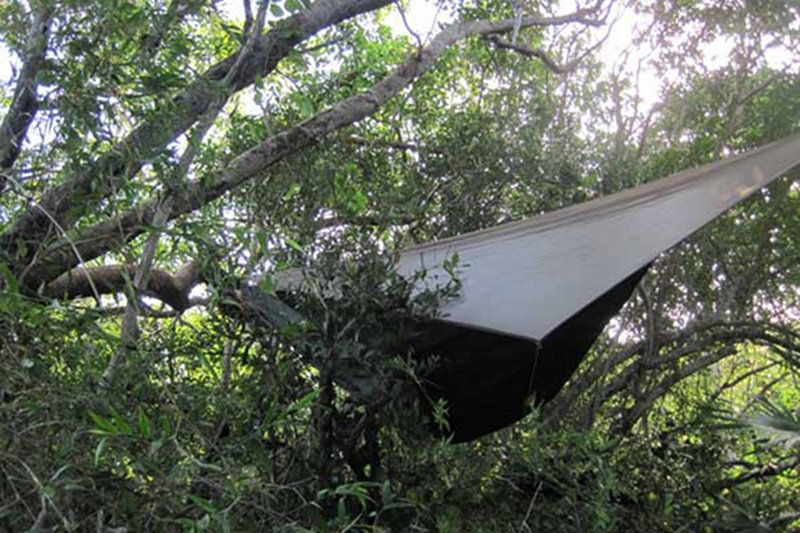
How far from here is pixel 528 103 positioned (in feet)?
12.3

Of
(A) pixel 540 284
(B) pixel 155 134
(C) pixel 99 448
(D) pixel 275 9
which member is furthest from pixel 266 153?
(C) pixel 99 448

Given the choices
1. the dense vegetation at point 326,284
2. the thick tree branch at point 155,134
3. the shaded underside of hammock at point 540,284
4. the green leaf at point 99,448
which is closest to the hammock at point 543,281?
the shaded underside of hammock at point 540,284

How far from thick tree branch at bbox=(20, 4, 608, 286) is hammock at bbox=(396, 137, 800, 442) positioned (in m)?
0.54

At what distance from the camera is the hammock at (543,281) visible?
206 cm

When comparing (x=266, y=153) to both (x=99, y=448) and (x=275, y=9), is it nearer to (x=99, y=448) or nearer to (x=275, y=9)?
(x=275, y=9)

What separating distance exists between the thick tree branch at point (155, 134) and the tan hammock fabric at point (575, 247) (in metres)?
0.73

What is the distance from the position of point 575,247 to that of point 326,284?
30.7 inches

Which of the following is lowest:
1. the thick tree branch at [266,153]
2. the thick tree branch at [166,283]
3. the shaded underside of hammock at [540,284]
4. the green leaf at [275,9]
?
the shaded underside of hammock at [540,284]

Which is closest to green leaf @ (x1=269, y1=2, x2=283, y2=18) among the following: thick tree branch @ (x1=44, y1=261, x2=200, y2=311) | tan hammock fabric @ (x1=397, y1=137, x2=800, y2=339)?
tan hammock fabric @ (x1=397, y1=137, x2=800, y2=339)

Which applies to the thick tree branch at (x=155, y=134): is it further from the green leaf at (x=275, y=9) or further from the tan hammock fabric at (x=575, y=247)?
the tan hammock fabric at (x=575, y=247)

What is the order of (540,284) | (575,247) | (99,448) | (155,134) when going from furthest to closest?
(575,247) → (540,284) → (155,134) → (99,448)

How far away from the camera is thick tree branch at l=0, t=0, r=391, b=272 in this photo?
5.58ft

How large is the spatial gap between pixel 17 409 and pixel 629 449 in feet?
6.01

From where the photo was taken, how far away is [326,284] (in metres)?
2.07
